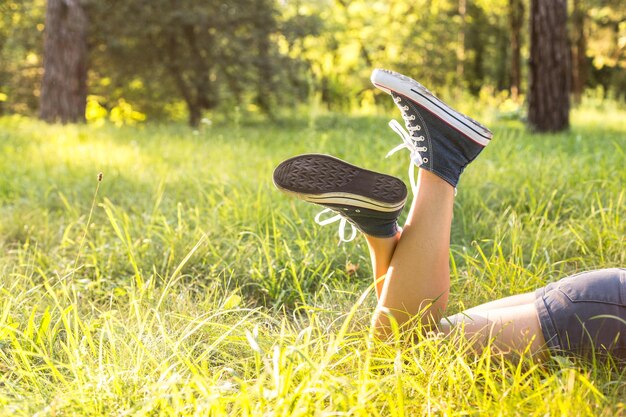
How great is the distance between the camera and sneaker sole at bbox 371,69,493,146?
2.23 m

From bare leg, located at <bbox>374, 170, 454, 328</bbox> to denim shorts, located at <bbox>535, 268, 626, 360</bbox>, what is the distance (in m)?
0.34

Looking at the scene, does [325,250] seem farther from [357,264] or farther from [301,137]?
[301,137]

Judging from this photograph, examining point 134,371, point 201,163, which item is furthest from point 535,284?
point 201,163

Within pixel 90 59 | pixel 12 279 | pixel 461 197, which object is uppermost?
pixel 90 59

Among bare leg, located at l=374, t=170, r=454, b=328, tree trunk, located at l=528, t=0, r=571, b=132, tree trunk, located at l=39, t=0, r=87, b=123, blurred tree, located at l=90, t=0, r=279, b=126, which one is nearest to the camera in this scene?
bare leg, located at l=374, t=170, r=454, b=328

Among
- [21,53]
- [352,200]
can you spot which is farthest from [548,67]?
[21,53]

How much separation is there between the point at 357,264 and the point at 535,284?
0.79 meters

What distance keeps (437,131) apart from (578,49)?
16.5 m

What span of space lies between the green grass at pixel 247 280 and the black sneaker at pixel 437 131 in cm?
44

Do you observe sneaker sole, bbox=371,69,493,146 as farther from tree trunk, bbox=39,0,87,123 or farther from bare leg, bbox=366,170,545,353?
tree trunk, bbox=39,0,87,123

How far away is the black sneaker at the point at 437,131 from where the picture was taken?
224 centimetres

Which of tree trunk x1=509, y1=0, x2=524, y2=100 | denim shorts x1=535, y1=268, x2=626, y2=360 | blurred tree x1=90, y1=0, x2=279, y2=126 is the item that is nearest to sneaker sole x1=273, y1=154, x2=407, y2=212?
denim shorts x1=535, y1=268, x2=626, y2=360

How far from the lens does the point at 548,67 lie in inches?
266

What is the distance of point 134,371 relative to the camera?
1785 millimetres
